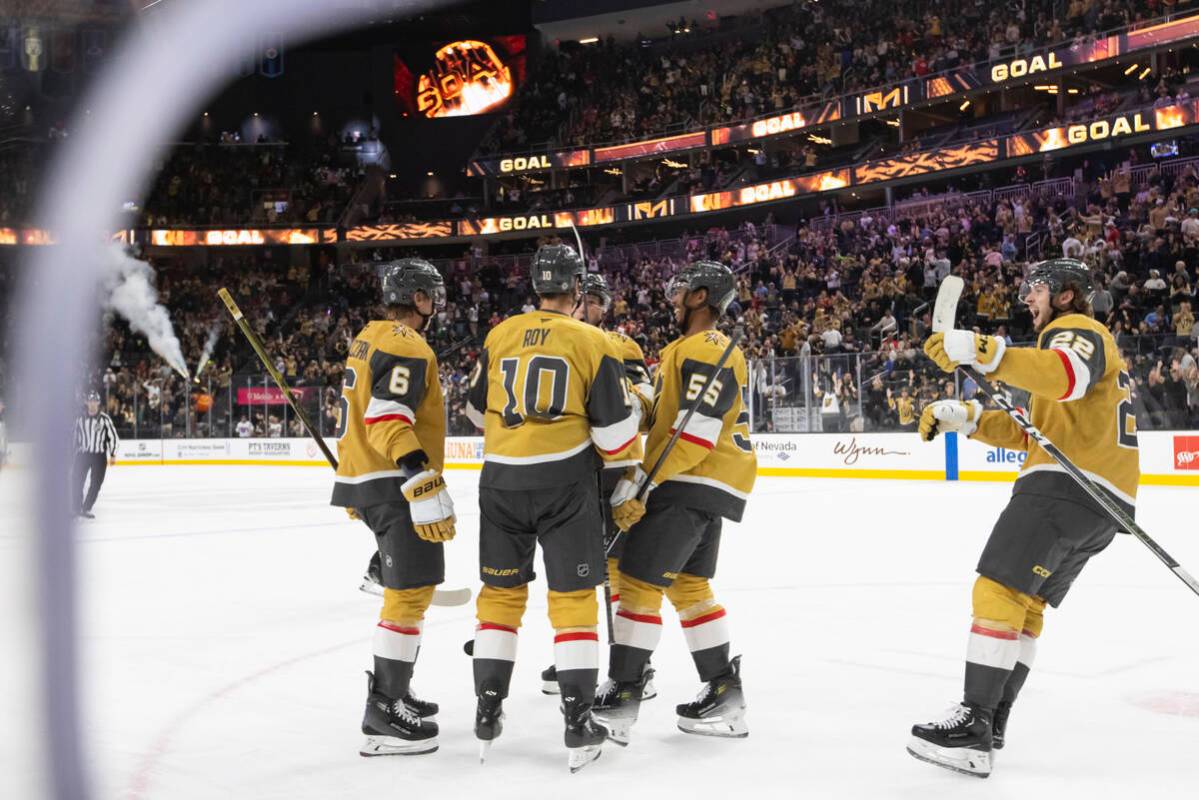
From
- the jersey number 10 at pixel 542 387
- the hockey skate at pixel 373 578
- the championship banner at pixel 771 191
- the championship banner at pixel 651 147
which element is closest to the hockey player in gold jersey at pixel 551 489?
the jersey number 10 at pixel 542 387

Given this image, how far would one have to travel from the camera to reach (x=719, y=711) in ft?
12.3

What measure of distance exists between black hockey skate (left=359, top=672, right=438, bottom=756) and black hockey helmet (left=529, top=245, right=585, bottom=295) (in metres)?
1.40

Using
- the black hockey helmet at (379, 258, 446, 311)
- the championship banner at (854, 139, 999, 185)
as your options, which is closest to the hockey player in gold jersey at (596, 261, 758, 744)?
the black hockey helmet at (379, 258, 446, 311)

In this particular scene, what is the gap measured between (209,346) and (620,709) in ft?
89.9

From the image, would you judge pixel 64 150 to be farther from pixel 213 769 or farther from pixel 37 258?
pixel 213 769

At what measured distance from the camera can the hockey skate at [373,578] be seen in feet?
17.7

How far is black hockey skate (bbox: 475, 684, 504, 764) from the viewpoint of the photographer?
3.37 meters

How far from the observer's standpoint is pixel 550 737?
3746 millimetres

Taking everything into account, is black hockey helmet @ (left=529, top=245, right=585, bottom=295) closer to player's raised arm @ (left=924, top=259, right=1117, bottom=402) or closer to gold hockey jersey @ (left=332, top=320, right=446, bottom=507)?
gold hockey jersey @ (left=332, top=320, right=446, bottom=507)

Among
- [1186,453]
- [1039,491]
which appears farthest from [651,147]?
[1039,491]

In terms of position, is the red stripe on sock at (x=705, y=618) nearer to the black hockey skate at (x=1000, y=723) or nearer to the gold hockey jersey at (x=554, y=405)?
the gold hockey jersey at (x=554, y=405)

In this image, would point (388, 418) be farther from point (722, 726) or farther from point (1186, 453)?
point (1186, 453)

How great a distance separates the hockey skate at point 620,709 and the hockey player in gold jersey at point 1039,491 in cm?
88

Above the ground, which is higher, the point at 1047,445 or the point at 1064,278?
the point at 1064,278
